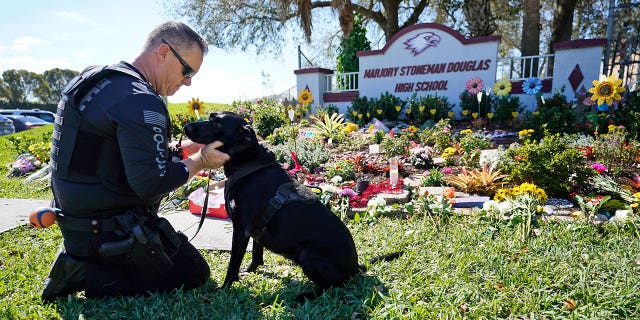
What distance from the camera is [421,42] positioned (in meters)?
9.07

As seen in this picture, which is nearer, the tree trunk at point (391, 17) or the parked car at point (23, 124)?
the tree trunk at point (391, 17)

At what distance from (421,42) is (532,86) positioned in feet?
9.15

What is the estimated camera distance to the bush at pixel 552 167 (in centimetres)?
323

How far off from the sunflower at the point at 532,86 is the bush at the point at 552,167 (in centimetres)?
483

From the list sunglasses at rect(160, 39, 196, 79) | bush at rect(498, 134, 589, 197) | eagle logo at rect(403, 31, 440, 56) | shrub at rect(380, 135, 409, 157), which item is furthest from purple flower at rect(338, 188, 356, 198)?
eagle logo at rect(403, 31, 440, 56)

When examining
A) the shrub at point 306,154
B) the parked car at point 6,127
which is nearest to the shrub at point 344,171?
the shrub at point 306,154

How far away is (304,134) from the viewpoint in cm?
714

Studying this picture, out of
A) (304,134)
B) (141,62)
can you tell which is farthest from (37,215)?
(304,134)

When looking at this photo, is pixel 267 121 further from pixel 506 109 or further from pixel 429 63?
pixel 506 109

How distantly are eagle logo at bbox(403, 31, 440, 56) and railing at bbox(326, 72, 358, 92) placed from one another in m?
1.91

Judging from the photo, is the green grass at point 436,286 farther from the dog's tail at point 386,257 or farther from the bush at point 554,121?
the bush at point 554,121

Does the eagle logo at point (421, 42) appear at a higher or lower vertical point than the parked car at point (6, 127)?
higher

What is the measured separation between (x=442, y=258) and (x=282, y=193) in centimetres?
116

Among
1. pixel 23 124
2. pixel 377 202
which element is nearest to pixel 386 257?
pixel 377 202
